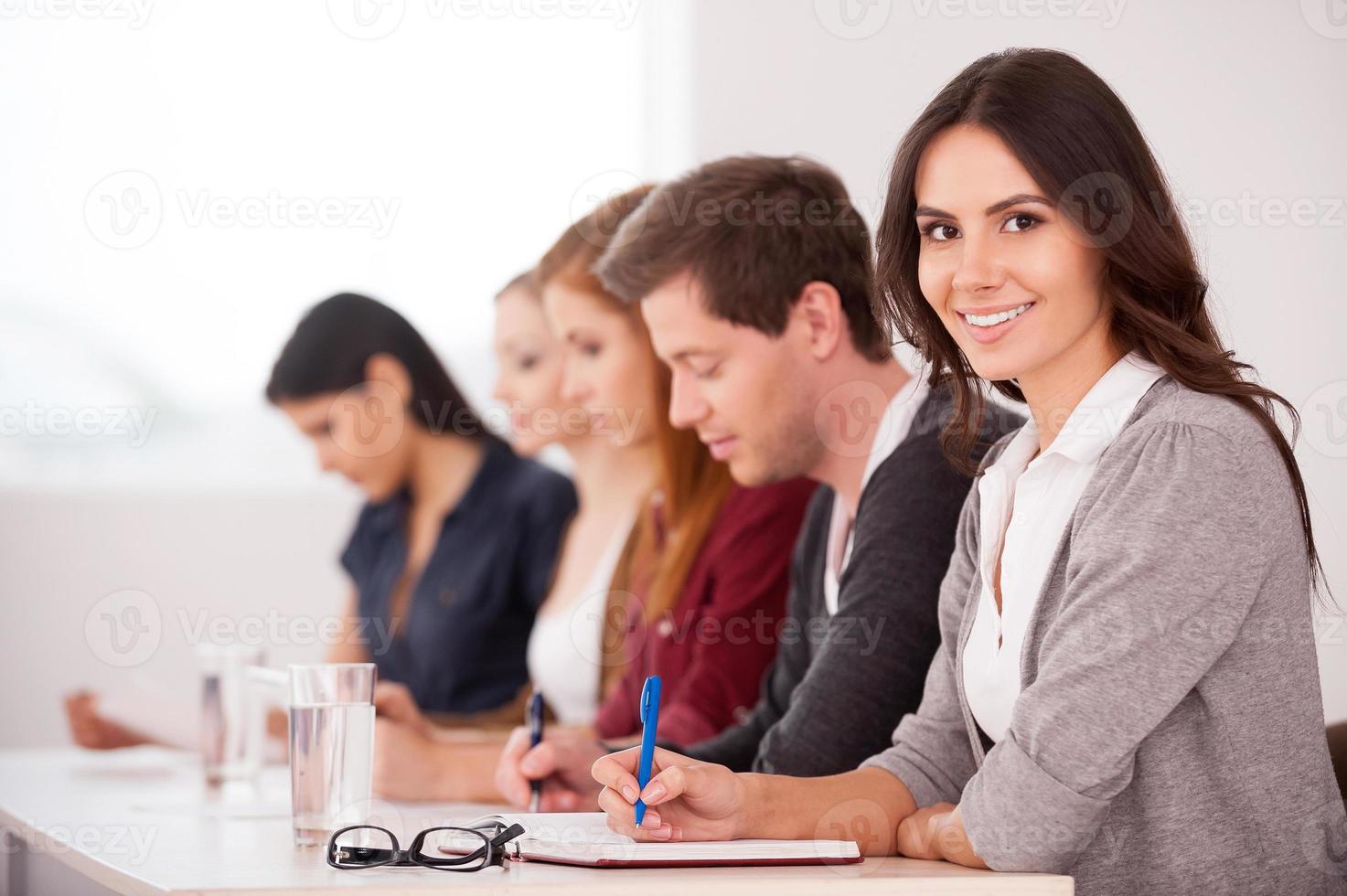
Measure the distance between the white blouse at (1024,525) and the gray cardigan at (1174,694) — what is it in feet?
0.13

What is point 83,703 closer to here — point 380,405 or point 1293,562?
point 380,405

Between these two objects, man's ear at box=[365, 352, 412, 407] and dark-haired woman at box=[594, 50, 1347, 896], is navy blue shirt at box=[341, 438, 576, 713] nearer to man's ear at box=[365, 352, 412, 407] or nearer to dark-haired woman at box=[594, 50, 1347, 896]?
man's ear at box=[365, 352, 412, 407]

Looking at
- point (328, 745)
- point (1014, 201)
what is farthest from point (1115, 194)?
point (328, 745)

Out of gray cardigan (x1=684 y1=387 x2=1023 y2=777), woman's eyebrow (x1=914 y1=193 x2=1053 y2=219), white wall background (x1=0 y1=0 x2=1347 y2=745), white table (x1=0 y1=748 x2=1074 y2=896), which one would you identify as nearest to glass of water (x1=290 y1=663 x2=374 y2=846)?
white table (x1=0 y1=748 x2=1074 y2=896)

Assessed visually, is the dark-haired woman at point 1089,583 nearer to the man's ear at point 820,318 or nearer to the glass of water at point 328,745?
the glass of water at point 328,745

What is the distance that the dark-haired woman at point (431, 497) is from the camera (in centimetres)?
254

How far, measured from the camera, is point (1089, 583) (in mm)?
891

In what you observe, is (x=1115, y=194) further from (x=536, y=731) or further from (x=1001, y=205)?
(x=536, y=731)

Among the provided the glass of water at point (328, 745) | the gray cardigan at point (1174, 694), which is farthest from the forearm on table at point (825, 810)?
the glass of water at point (328, 745)

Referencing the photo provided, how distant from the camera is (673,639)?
6.00 ft

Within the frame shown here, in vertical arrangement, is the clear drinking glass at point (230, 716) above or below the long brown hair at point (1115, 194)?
below

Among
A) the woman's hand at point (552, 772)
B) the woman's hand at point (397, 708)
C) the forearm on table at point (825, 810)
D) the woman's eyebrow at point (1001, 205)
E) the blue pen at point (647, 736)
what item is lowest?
the woman's hand at point (397, 708)

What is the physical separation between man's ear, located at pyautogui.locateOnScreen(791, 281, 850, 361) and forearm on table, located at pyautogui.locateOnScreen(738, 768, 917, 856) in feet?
2.34

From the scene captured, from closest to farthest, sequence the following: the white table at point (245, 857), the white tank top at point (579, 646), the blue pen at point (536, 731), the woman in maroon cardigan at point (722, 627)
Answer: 1. the white table at point (245, 857)
2. the blue pen at point (536, 731)
3. the woman in maroon cardigan at point (722, 627)
4. the white tank top at point (579, 646)
